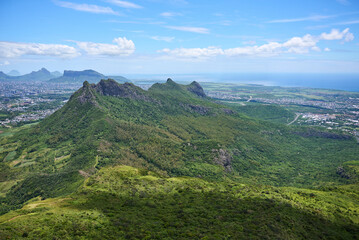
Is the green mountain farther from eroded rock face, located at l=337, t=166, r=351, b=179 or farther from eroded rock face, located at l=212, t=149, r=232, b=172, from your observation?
eroded rock face, located at l=212, t=149, r=232, b=172

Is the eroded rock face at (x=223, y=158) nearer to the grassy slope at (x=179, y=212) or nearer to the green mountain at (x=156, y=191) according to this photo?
the green mountain at (x=156, y=191)

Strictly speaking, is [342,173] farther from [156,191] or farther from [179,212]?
[156,191]

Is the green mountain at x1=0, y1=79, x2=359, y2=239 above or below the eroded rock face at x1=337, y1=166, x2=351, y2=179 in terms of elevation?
above

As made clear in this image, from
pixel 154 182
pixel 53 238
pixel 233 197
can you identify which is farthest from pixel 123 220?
pixel 233 197

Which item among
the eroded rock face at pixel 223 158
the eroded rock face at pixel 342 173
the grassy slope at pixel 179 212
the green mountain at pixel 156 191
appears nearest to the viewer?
the grassy slope at pixel 179 212

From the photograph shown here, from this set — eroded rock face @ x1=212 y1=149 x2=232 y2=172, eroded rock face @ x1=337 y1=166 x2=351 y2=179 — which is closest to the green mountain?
eroded rock face @ x1=337 y1=166 x2=351 y2=179

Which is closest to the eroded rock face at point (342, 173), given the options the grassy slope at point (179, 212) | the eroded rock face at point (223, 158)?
the grassy slope at point (179, 212)
